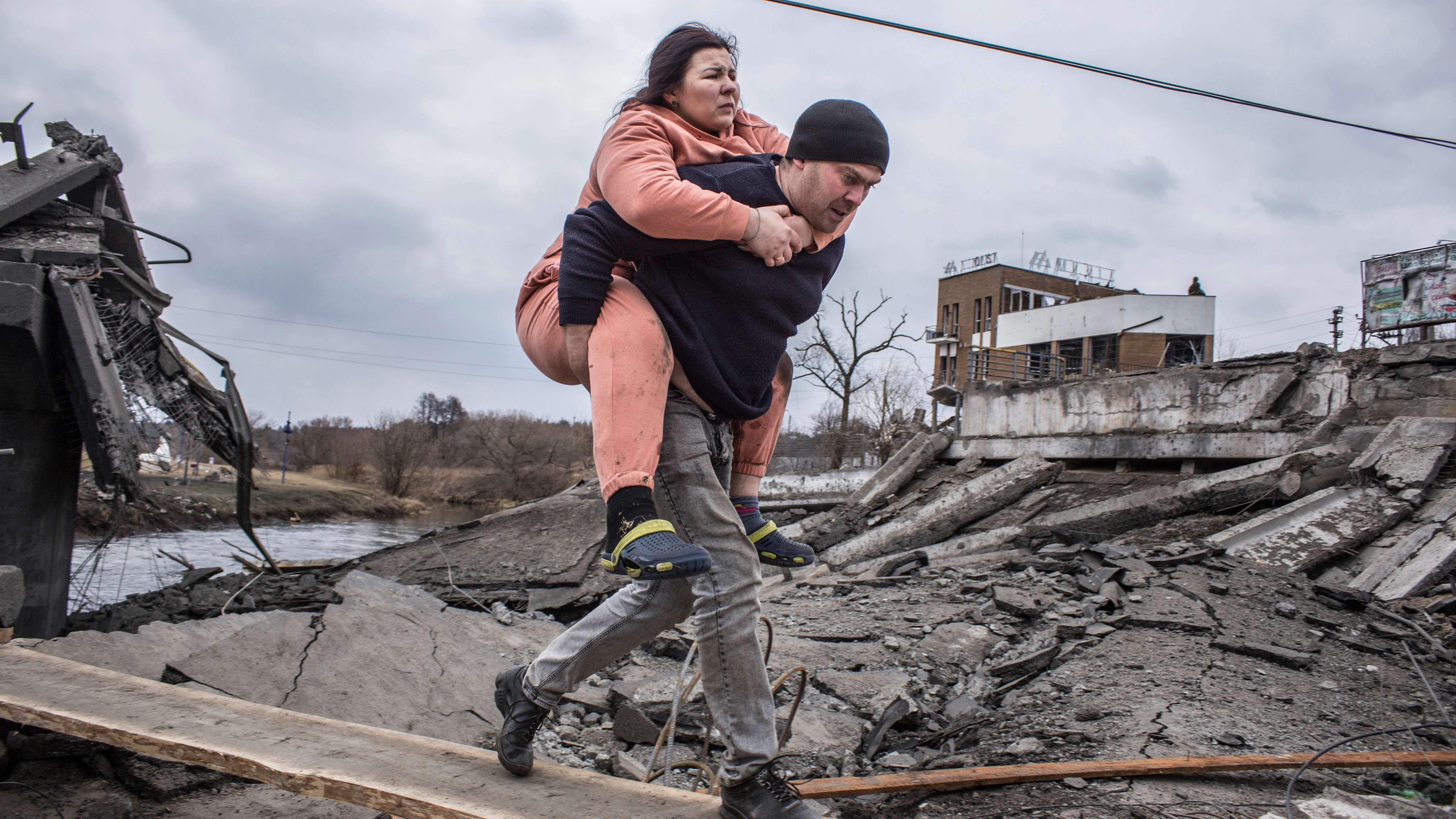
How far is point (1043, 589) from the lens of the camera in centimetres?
589

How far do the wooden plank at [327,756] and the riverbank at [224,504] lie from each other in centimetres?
464

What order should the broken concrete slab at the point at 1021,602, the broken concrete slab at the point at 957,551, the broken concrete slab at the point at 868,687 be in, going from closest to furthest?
the broken concrete slab at the point at 868,687
the broken concrete slab at the point at 1021,602
the broken concrete slab at the point at 957,551

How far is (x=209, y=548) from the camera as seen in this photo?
1930 centimetres

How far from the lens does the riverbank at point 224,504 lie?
7.49 meters

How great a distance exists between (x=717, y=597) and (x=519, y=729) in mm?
682

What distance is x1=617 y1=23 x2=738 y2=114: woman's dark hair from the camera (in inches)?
80.9

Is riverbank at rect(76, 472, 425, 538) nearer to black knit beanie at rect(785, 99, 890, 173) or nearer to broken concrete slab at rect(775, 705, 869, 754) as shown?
broken concrete slab at rect(775, 705, 869, 754)

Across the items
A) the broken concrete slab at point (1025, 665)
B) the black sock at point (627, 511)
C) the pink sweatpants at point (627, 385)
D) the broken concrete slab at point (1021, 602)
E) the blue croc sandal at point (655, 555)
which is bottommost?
the broken concrete slab at point (1025, 665)

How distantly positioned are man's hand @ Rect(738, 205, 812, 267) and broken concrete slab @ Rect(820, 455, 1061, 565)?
8193 mm

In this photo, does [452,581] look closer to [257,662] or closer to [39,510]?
[39,510]

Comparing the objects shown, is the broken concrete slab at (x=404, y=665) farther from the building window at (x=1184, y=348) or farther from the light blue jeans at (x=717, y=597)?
the building window at (x=1184, y=348)

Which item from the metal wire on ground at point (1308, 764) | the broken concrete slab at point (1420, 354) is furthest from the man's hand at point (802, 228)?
the broken concrete slab at point (1420, 354)

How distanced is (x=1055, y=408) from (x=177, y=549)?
1736 centimetres

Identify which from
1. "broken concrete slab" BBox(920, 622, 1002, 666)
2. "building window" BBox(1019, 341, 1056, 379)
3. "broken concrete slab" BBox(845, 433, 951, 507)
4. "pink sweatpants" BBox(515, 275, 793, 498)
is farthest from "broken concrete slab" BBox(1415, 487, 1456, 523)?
"building window" BBox(1019, 341, 1056, 379)
